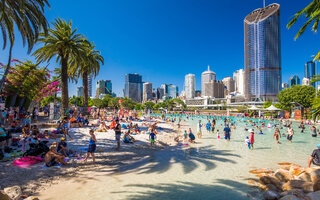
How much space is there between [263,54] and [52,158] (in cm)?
16786

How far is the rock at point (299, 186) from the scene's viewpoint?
5953 mm

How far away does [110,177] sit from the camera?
294 inches

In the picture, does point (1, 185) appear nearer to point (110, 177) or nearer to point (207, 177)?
point (110, 177)

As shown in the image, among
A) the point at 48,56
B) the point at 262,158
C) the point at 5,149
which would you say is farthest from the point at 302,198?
the point at 48,56

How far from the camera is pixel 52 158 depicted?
26.1 feet

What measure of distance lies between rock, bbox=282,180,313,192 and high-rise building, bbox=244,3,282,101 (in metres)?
156

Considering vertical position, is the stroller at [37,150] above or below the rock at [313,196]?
above

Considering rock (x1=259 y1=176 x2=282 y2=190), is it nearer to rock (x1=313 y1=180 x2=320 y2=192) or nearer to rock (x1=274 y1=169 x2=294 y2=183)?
A: rock (x1=274 y1=169 x2=294 y2=183)

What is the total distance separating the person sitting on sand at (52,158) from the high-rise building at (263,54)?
160138mm

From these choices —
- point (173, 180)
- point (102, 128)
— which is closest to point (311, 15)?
point (173, 180)

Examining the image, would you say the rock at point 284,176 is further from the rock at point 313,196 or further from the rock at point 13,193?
the rock at point 13,193

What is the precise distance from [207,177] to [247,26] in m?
184

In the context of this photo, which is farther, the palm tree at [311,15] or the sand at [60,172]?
the sand at [60,172]

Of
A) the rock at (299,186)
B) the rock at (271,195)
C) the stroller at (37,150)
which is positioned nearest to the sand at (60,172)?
the stroller at (37,150)
